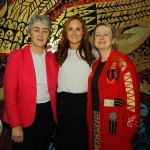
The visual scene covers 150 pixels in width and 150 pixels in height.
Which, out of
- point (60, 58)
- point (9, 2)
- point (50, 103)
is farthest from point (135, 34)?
point (9, 2)

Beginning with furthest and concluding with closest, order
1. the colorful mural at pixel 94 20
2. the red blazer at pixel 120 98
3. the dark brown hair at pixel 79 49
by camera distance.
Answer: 1. the colorful mural at pixel 94 20
2. the dark brown hair at pixel 79 49
3. the red blazer at pixel 120 98

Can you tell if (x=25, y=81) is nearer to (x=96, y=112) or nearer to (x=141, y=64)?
(x=96, y=112)

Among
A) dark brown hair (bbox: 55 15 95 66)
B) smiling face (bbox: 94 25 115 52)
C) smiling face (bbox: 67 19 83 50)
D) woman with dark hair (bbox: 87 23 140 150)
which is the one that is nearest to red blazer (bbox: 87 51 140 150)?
woman with dark hair (bbox: 87 23 140 150)

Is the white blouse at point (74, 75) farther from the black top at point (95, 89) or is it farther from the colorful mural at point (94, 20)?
the colorful mural at point (94, 20)

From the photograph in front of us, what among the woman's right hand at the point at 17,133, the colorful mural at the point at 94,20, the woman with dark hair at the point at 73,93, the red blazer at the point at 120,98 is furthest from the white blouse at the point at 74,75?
the colorful mural at the point at 94,20

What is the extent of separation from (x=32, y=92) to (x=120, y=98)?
0.95 metres

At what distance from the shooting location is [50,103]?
207 centimetres

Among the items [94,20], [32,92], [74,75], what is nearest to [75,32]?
[74,75]

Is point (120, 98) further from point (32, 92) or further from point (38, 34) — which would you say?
point (38, 34)

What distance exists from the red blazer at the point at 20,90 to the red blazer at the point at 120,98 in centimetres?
75

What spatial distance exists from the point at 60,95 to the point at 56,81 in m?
0.18

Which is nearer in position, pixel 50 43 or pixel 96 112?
pixel 96 112

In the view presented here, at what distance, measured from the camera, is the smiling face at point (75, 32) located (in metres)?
2.18

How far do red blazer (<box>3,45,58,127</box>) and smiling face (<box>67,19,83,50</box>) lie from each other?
1.86 feet
